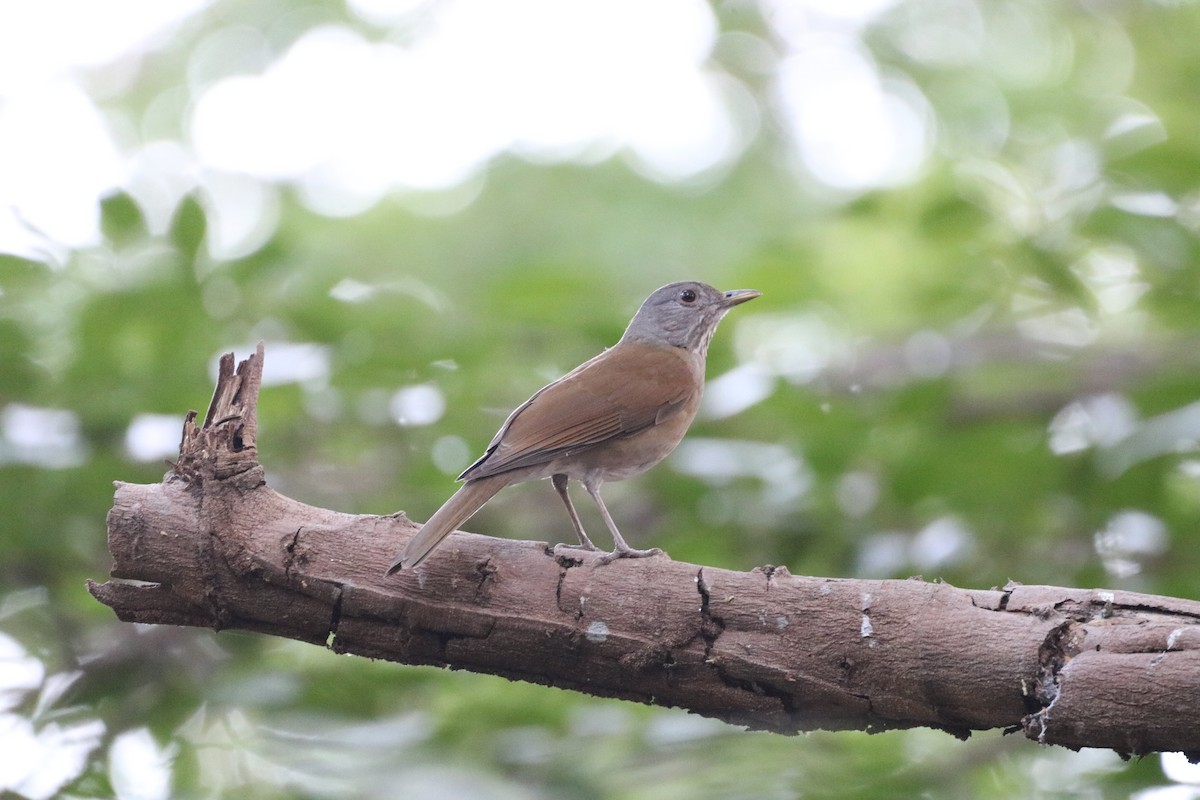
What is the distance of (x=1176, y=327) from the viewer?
5359 millimetres

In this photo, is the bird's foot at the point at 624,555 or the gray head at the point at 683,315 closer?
the bird's foot at the point at 624,555

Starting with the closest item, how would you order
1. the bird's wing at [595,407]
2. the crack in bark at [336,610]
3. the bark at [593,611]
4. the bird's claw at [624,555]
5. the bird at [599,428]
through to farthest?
1. the bark at [593,611]
2. the crack in bark at [336,610]
3. the bird's claw at [624,555]
4. the bird at [599,428]
5. the bird's wing at [595,407]

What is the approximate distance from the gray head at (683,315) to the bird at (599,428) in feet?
0.28

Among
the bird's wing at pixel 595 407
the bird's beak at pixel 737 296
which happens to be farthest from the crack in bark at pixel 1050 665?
the bird's beak at pixel 737 296

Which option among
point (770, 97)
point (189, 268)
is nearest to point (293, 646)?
point (189, 268)

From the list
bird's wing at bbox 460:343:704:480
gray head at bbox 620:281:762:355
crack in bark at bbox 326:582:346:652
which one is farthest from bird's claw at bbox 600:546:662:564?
gray head at bbox 620:281:762:355

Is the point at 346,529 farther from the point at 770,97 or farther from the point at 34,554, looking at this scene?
the point at 770,97

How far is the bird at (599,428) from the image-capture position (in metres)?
4.00

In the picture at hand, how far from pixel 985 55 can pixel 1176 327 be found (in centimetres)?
747

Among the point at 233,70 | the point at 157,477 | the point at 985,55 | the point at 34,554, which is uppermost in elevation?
the point at 985,55

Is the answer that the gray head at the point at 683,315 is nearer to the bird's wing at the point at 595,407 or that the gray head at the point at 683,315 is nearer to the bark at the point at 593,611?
the bird's wing at the point at 595,407

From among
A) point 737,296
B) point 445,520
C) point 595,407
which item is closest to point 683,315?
point 737,296

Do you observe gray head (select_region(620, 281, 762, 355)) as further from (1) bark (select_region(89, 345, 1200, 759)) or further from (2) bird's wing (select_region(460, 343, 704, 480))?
(1) bark (select_region(89, 345, 1200, 759))

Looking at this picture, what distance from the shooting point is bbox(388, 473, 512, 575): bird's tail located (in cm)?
327
